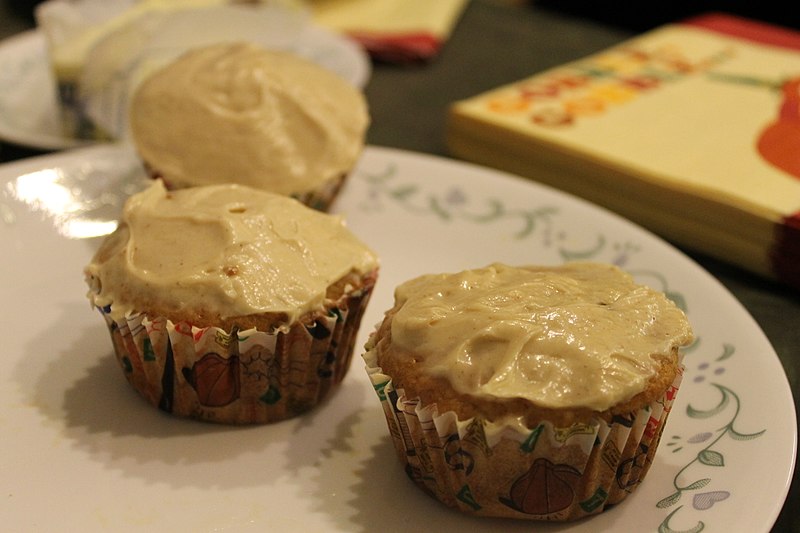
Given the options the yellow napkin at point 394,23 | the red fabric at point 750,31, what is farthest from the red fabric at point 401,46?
the red fabric at point 750,31

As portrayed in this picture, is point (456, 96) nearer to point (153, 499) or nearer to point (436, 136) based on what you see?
point (436, 136)

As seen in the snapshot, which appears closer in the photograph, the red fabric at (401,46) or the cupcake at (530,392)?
the cupcake at (530,392)

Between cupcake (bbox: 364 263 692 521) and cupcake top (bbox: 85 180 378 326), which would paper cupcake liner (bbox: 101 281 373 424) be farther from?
cupcake (bbox: 364 263 692 521)

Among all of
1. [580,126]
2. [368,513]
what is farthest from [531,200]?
[368,513]

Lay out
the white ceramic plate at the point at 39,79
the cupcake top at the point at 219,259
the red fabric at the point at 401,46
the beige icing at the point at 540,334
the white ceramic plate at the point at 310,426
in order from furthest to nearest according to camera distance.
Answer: the red fabric at the point at 401,46, the white ceramic plate at the point at 39,79, the cupcake top at the point at 219,259, the white ceramic plate at the point at 310,426, the beige icing at the point at 540,334

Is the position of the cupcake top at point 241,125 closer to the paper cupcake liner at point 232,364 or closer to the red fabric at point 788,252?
the paper cupcake liner at point 232,364

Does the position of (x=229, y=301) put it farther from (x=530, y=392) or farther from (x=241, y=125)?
(x=241, y=125)

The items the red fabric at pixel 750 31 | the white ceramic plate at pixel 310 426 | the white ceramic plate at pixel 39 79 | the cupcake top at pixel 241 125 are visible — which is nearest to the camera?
the white ceramic plate at pixel 310 426
